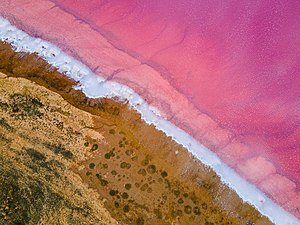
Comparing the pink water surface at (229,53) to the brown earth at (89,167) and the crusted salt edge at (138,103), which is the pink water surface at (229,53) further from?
the brown earth at (89,167)

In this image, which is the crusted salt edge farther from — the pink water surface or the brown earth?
the pink water surface

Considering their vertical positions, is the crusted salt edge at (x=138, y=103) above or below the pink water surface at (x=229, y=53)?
below

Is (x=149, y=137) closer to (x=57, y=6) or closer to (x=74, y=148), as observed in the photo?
(x=74, y=148)

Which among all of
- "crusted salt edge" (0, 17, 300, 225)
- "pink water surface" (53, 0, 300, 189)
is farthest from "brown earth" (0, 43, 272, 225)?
"pink water surface" (53, 0, 300, 189)

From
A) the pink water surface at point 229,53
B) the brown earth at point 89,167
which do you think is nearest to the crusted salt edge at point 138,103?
the brown earth at point 89,167

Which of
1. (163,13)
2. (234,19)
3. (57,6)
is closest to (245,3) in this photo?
(234,19)

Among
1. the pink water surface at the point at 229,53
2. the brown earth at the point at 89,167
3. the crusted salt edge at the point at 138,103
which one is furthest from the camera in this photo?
the pink water surface at the point at 229,53
